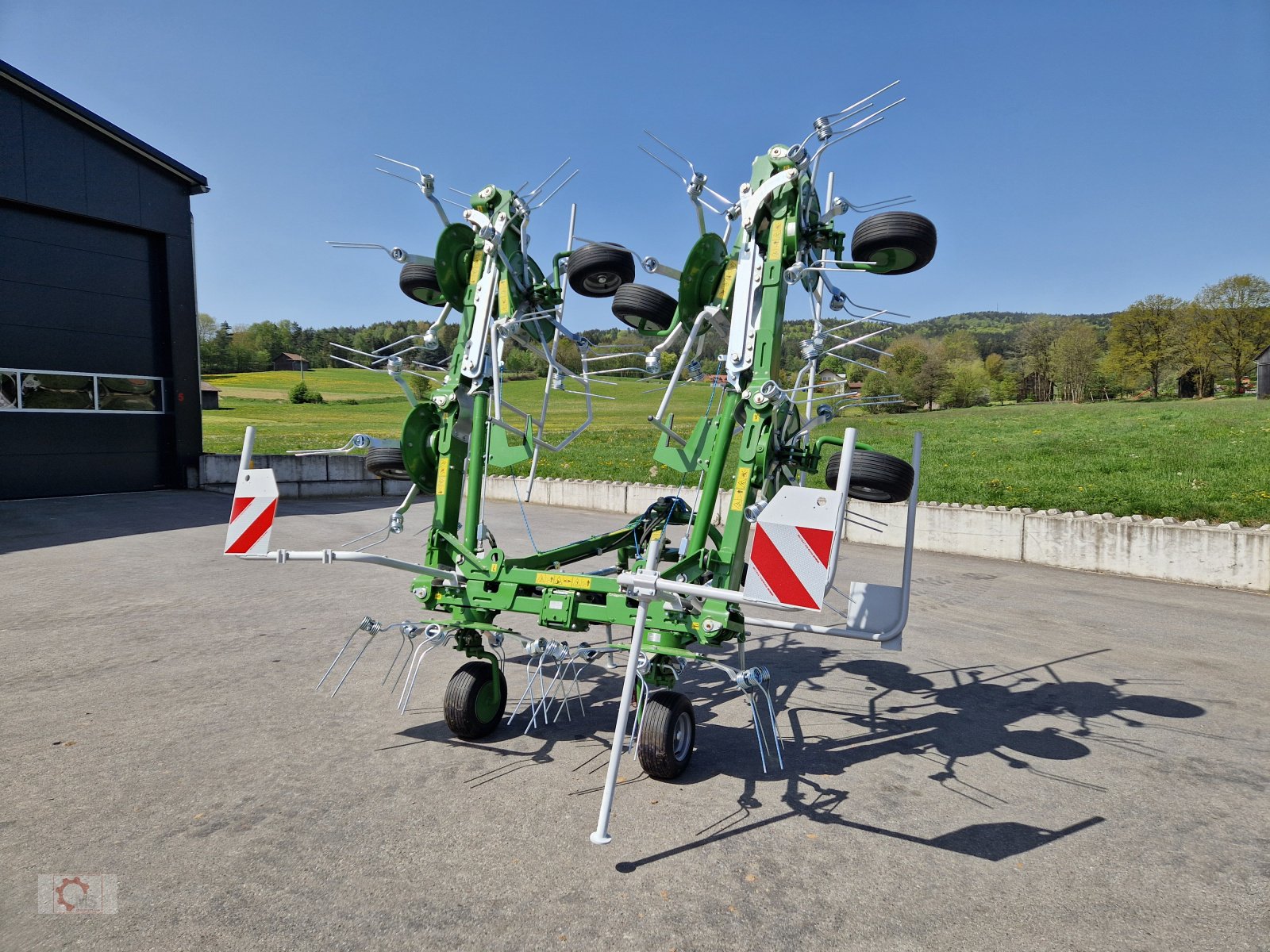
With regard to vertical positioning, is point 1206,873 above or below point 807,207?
below

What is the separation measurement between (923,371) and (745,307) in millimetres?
41605

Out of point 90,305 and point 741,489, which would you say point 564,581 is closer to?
point 741,489

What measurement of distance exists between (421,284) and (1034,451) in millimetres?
14220

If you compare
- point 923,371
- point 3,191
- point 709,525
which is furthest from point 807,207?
point 923,371

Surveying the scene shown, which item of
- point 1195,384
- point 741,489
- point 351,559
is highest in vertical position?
point 1195,384

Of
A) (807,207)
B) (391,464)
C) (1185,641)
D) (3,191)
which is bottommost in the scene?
(1185,641)

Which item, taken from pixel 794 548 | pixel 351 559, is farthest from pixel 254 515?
pixel 794 548

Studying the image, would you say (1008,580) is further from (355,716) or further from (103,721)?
(103,721)

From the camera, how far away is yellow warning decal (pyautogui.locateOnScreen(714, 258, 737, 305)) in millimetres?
5188

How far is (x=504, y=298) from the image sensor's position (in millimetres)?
5148

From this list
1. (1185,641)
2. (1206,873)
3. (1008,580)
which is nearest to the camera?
(1206,873)

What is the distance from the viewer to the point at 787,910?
3.02 m

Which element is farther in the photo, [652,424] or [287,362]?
[287,362]

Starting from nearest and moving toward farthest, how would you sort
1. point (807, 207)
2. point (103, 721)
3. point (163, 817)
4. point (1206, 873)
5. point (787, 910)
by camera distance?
point (787, 910) → point (1206, 873) → point (163, 817) → point (103, 721) → point (807, 207)
